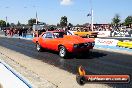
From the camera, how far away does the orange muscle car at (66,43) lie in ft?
49.5

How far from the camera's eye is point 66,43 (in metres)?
15.4

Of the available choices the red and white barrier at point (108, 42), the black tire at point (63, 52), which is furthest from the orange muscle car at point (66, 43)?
the red and white barrier at point (108, 42)

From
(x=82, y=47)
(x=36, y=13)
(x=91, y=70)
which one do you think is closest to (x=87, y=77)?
(x=91, y=70)

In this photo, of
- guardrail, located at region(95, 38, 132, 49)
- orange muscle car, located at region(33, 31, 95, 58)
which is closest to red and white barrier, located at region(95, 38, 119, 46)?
guardrail, located at region(95, 38, 132, 49)

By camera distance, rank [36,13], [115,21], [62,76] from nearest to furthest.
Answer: [62,76] → [36,13] → [115,21]

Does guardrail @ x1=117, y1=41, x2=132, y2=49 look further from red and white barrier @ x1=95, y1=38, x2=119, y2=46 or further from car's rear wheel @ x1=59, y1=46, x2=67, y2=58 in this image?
car's rear wheel @ x1=59, y1=46, x2=67, y2=58

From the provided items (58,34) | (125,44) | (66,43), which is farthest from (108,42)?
(66,43)

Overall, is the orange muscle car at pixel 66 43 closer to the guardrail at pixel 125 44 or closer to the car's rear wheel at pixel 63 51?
the car's rear wheel at pixel 63 51

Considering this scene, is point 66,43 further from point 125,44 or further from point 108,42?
point 108,42

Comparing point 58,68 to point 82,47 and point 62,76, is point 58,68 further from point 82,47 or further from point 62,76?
point 82,47

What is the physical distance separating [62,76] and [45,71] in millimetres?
1386

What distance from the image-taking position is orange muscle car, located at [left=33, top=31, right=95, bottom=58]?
15.1m

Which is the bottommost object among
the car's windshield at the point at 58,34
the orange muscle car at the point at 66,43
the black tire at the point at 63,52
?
the black tire at the point at 63,52

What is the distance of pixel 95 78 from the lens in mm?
4586
